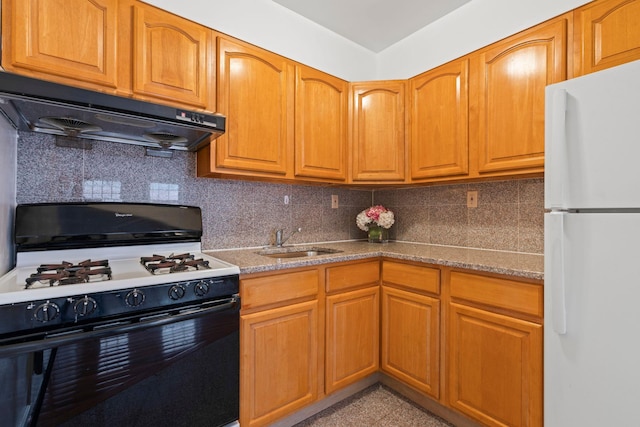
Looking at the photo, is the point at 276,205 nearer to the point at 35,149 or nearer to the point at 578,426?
the point at 35,149

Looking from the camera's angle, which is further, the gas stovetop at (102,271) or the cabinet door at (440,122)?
the cabinet door at (440,122)

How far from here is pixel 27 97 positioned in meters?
1.04

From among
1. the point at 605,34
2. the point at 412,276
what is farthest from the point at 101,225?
the point at 605,34

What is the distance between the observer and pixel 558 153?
1.14m

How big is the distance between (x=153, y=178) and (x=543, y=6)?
232cm

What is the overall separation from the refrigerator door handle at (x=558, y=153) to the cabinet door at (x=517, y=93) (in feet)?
1.51

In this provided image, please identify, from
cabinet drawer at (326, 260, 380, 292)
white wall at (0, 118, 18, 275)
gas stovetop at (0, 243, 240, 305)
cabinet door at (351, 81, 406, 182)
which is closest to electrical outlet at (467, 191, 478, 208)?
cabinet door at (351, 81, 406, 182)

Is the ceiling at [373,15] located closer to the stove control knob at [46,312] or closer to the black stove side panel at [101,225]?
the black stove side panel at [101,225]

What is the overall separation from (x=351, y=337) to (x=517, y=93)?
65.9 inches

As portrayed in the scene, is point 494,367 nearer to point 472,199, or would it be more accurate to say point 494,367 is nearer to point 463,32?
point 472,199

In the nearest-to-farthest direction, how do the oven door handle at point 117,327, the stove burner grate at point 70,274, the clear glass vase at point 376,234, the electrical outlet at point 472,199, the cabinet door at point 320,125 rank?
the oven door handle at point 117,327, the stove burner grate at point 70,274, the cabinet door at point 320,125, the electrical outlet at point 472,199, the clear glass vase at point 376,234

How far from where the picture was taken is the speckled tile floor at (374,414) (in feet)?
5.69

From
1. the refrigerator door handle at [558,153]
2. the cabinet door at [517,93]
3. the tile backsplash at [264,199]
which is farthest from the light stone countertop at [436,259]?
the cabinet door at [517,93]

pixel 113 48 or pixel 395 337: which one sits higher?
pixel 113 48
